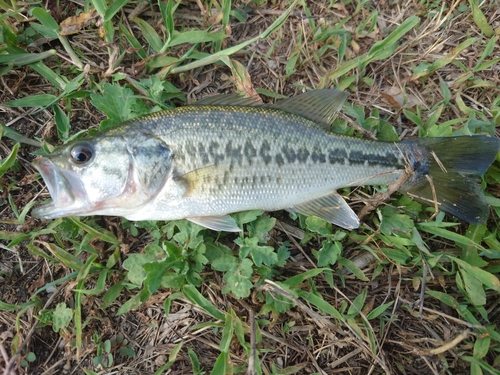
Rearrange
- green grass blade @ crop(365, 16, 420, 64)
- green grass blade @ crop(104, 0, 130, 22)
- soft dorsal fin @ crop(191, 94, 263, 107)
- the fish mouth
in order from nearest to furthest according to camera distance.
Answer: the fish mouth → soft dorsal fin @ crop(191, 94, 263, 107) → green grass blade @ crop(104, 0, 130, 22) → green grass blade @ crop(365, 16, 420, 64)

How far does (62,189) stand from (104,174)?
1.07 feet

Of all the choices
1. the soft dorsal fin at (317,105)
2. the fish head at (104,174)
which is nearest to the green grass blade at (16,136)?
the fish head at (104,174)

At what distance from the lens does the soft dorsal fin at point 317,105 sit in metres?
3.27

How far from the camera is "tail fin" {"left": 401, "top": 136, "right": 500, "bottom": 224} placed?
3047 mm

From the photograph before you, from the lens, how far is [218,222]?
3045 mm

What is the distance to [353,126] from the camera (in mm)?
3381

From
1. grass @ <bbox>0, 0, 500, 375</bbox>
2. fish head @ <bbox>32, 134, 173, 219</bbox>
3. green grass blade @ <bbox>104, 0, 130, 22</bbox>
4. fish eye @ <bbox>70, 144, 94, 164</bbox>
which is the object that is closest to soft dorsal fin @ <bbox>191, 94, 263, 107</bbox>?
grass @ <bbox>0, 0, 500, 375</bbox>

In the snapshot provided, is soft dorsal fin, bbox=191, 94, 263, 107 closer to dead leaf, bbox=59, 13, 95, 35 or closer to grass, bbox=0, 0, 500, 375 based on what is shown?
grass, bbox=0, 0, 500, 375

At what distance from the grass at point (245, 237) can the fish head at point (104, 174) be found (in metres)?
0.40

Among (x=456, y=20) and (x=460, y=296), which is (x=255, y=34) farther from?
(x=460, y=296)

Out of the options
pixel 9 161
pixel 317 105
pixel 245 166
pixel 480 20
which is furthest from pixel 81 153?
pixel 480 20

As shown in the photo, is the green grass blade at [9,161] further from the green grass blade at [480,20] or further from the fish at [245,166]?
the green grass blade at [480,20]

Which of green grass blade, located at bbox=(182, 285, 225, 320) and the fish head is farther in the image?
green grass blade, located at bbox=(182, 285, 225, 320)

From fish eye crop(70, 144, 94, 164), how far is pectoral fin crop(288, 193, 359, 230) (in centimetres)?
172
